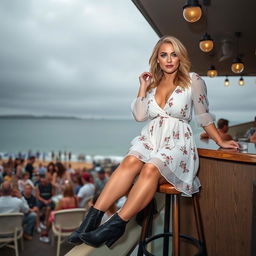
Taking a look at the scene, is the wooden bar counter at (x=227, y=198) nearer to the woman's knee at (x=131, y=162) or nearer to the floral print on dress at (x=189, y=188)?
the floral print on dress at (x=189, y=188)

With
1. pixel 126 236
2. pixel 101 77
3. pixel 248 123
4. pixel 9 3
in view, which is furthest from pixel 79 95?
pixel 126 236

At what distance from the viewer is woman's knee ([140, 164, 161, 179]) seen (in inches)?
41.1

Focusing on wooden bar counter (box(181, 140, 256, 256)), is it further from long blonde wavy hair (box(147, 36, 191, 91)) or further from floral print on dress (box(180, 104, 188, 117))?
long blonde wavy hair (box(147, 36, 191, 91))

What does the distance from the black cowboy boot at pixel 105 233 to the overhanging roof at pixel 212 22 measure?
10.0 feet

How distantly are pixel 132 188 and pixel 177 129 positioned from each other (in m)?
0.39

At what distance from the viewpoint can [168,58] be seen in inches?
52.4

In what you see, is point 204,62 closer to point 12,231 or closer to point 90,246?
point 12,231

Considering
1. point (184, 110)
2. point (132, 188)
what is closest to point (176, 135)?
point (184, 110)

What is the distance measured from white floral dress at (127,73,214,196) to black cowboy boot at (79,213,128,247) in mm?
299

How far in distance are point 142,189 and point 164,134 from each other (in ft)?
1.09

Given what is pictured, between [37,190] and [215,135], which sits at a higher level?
[215,135]

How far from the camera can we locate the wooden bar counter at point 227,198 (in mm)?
1228

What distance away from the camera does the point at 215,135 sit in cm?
130

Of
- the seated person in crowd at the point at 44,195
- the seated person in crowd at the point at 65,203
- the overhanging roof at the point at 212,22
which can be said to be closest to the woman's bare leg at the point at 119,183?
the overhanging roof at the point at 212,22
